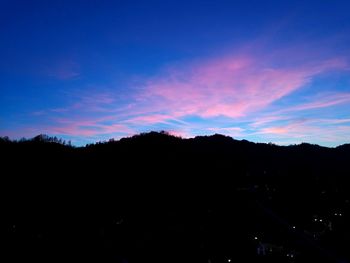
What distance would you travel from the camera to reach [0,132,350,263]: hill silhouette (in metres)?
11.6

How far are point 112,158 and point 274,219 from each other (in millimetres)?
8334

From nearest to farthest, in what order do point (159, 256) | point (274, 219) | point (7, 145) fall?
point (159, 256) → point (274, 219) → point (7, 145)

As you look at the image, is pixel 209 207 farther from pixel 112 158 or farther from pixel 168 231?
pixel 112 158

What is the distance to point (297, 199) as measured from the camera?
1739 centimetres

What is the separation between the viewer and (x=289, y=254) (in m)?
12.1

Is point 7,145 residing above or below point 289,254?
above

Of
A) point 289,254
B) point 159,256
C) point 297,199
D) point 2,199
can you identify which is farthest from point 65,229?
point 297,199

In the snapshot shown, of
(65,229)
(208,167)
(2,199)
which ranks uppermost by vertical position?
(208,167)

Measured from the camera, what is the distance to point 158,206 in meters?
14.6

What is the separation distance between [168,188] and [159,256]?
15.4ft

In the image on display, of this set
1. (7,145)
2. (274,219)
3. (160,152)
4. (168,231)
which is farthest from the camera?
(160,152)

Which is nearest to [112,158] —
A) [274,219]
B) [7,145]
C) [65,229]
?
[7,145]

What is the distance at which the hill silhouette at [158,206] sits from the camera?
1162cm

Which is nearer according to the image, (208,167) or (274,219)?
(274,219)
